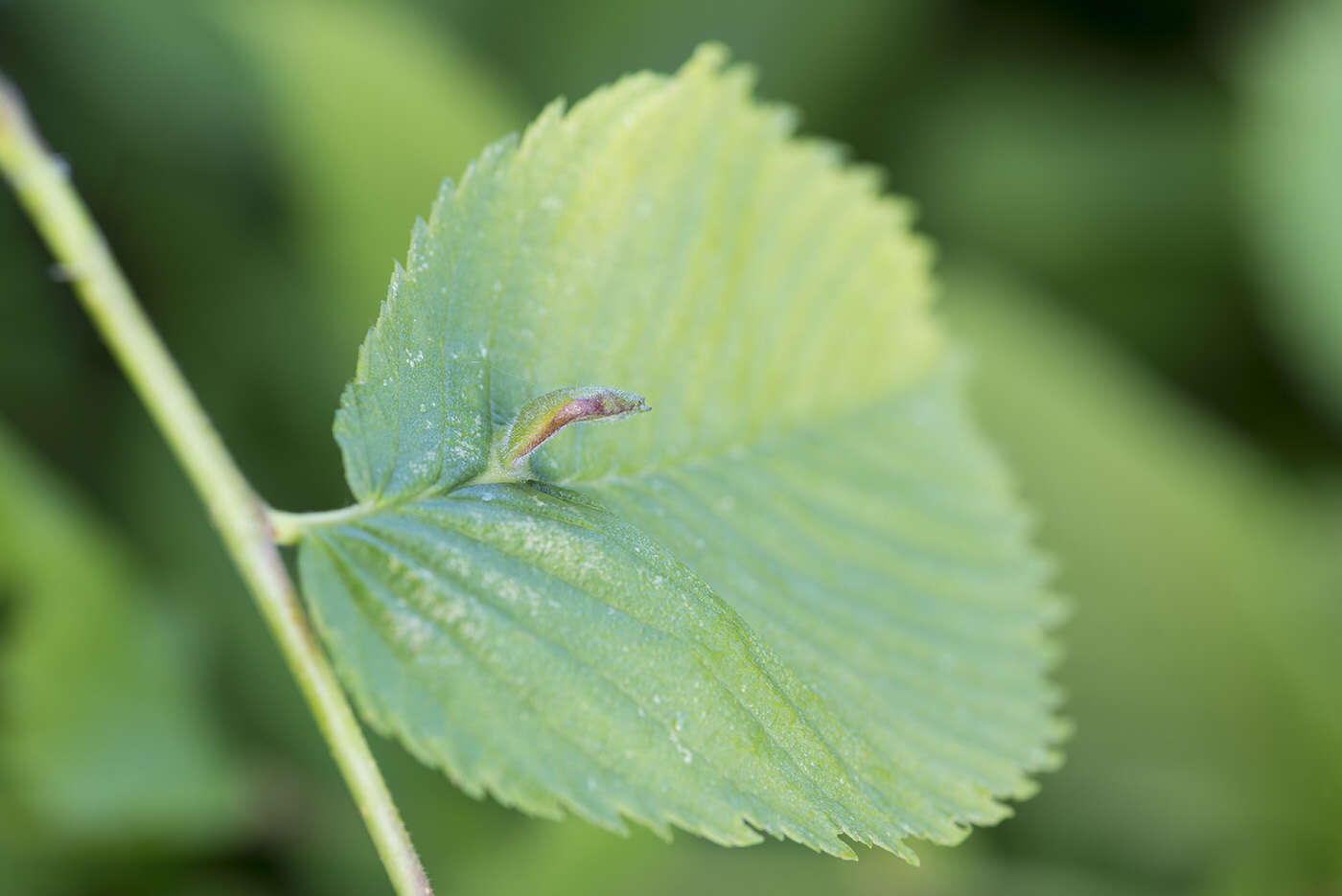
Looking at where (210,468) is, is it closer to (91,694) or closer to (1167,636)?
(91,694)

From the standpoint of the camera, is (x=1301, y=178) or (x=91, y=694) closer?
(x=91, y=694)

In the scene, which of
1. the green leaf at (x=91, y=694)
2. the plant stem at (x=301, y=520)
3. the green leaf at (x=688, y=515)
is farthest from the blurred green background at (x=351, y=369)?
the plant stem at (x=301, y=520)

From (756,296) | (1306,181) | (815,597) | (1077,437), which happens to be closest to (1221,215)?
(1306,181)

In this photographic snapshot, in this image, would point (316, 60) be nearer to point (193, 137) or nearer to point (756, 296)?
point (193, 137)

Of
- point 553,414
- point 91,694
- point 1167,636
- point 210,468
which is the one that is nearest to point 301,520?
point 210,468

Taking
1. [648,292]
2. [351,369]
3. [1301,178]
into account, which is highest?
[1301,178]

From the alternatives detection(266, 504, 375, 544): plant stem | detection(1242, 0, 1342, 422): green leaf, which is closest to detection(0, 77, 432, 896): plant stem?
detection(266, 504, 375, 544): plant stem
